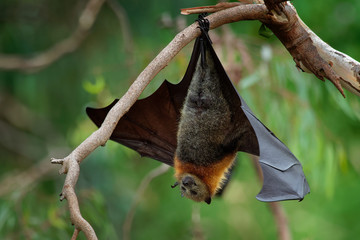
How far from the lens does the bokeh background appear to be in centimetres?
440

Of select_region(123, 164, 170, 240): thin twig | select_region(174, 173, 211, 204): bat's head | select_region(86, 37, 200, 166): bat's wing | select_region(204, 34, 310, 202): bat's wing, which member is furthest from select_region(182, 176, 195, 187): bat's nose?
select_region(123, 164, 170, 240): thin twig

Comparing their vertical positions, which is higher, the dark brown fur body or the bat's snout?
the dark brown fur body

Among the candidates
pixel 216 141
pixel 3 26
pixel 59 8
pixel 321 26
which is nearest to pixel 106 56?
pixel 59 8

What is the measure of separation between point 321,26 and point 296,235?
2.31 metres

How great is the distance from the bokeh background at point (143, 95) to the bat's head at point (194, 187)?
95 cm

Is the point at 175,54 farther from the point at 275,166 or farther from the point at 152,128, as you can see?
the point at 152,128

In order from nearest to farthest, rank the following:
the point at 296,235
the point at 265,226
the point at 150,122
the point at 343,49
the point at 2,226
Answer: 1. the point at 150,122
2. the point at 2,226
3. the point at 343,49
4. the point at 296,235
5. the point at 265,226

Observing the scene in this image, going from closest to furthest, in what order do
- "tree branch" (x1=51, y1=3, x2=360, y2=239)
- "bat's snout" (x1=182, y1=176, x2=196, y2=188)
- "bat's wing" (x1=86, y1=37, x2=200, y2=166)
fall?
"tree branch" (x1=51, y1=3, x2=360, y2=239) < "bat's snout" (x1=182, y1=176, x2=196, y2=188) < "bat's wing" (x1=86, y1=37, x2=200, y2=166)

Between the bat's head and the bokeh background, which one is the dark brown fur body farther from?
the bokeh background

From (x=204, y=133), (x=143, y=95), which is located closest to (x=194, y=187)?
(x=204, y=133)

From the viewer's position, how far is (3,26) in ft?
22.3

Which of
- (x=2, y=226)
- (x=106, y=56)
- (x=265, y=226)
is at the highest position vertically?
(x=106, y=56)

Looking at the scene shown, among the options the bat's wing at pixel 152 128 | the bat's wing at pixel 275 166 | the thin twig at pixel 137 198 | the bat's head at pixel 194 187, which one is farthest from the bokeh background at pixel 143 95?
the bat's wing at pixel 275 166

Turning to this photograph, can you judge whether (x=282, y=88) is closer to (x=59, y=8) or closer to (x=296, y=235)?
(x=296, y=235)
